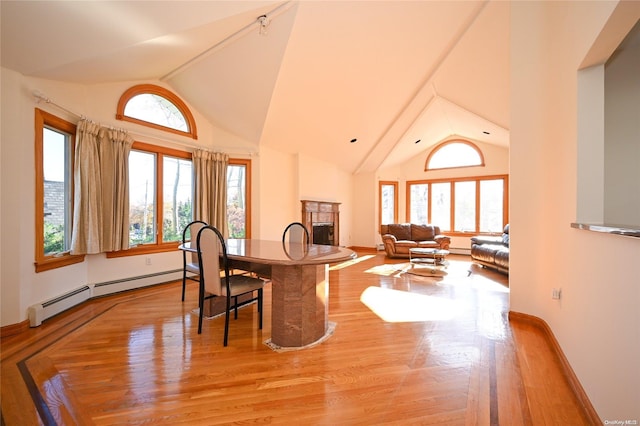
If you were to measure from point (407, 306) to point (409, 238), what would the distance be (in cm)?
416

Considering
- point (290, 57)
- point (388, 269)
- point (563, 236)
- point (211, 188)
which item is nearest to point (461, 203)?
point (388, 269)

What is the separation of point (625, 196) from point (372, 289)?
2.74m

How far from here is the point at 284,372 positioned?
1.88 m

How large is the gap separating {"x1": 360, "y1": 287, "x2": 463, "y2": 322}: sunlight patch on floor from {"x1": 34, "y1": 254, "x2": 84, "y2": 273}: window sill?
11.2 feet

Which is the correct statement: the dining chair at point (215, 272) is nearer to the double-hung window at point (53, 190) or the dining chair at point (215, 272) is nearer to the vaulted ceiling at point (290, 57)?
the double-hung window at point (53, 190)

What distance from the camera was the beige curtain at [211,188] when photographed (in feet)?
15.1

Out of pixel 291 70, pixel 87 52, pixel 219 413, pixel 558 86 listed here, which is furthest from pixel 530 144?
pixel 87 52

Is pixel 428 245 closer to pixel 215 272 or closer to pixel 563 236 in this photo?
pixel 563 236

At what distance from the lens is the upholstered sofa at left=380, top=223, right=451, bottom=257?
6633 mm

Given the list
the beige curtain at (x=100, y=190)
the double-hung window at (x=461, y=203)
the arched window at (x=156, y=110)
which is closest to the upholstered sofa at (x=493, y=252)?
the double-hung window at (x=461, y=203)

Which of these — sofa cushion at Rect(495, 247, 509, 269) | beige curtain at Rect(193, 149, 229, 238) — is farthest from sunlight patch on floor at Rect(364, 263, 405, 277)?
beige curtain at Rect(193, 149, 229, 238)

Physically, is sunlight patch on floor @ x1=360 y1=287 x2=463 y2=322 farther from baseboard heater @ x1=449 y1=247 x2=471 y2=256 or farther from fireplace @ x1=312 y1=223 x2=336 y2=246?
baseboard heater @ x1=449 y1=247 x2=471 y2=256

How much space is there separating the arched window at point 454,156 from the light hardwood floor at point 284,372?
5752 mm

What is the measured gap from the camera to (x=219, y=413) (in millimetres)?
1484
